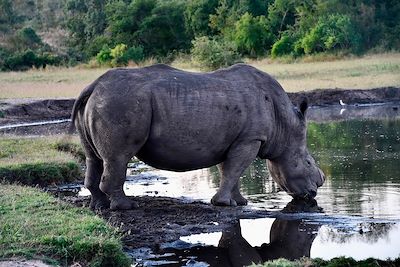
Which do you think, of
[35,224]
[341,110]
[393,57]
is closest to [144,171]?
[35,224]

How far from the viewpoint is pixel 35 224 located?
9188 millimetres

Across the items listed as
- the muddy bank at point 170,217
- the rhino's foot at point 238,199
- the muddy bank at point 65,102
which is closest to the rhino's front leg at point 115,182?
the muddy bank at point 170,217

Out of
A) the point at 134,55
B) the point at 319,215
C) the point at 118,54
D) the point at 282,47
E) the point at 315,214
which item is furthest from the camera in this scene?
the point at 134,55

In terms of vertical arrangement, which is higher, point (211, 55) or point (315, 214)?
point (211, 55)

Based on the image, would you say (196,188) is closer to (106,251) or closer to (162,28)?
(106,251)

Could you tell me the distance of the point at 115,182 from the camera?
460 inches

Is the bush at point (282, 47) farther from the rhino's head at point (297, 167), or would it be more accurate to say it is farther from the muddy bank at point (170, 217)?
the muddy bank at point (170, 217)

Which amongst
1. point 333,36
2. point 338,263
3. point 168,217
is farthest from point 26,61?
point 338,263

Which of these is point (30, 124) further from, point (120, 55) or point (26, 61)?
point (120, 55)

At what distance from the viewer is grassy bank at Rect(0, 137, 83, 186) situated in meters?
13.9

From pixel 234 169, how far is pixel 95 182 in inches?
76.8

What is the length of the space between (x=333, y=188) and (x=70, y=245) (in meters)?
6.25

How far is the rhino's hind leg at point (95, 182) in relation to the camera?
12.2 metres

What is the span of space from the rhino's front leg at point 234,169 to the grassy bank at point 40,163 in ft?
11.0
